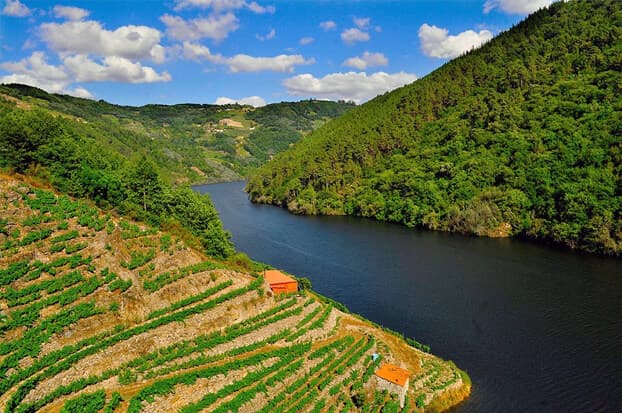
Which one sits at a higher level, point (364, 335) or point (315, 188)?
point (315, 188)

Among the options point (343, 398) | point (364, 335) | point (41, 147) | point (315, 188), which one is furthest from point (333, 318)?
point (315, 188)

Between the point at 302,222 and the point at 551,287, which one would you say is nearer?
the point at 551,287

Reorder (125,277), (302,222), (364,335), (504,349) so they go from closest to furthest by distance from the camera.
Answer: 1. (125,277)
2. (364,335)
3. (504,349)
4. (302,222)

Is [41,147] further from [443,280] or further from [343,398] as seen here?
[443,280]

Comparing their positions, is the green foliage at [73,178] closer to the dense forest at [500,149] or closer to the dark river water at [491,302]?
the dark river water at [491,302]

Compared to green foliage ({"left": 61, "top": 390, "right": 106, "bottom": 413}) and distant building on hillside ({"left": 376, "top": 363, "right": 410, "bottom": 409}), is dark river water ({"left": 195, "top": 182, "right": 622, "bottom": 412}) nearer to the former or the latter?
distant building on hillside ({"left": 376, "top": 363, "right": 410, "bottom": 409})

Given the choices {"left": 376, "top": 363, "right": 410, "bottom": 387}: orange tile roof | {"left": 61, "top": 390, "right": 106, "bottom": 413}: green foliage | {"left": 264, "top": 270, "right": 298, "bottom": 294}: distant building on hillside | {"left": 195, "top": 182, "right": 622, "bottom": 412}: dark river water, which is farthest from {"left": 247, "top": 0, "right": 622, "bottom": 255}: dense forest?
{"left": 61, "top": 390, "right": 106, "bottom": 413}: green foliage

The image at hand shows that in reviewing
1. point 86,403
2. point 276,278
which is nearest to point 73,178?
point 276,278

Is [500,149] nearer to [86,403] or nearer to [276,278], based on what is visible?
[276,278]
